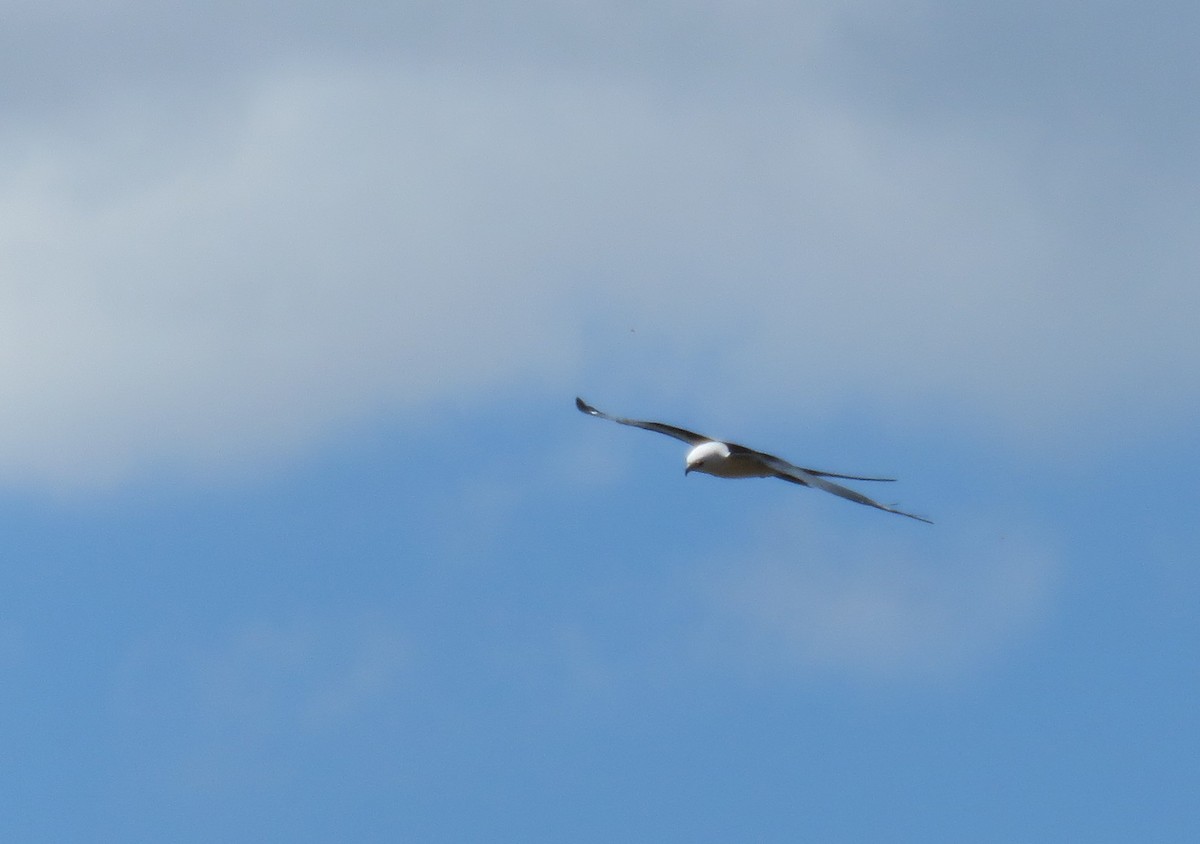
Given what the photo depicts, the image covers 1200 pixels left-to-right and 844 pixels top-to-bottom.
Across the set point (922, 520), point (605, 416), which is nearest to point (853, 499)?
point (922, 520)

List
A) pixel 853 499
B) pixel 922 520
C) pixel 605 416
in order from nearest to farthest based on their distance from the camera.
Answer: pixel 922 520, pixel 853 499, pixel 605 416

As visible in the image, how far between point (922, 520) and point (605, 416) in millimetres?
16054

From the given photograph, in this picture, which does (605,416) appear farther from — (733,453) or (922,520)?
(922,520)

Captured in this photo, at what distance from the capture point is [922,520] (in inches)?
1410

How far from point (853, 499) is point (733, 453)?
5.09m

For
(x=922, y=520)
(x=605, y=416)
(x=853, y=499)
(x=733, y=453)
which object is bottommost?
(x=922, y=520)

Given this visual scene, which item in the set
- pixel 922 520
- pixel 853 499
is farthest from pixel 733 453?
pixel 922 520

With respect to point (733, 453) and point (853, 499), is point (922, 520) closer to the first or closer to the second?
point (853, 499)

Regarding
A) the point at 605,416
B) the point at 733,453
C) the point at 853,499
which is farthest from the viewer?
the point at 605,416

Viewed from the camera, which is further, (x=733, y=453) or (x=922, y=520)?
(x=733, y=453)

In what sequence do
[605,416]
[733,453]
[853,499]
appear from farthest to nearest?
[605,416] < [733,453] < [853,499]

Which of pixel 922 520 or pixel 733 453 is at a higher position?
pixel 733 453

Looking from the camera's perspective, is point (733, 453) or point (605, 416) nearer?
point (733, 453)

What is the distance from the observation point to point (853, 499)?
39875 mm
